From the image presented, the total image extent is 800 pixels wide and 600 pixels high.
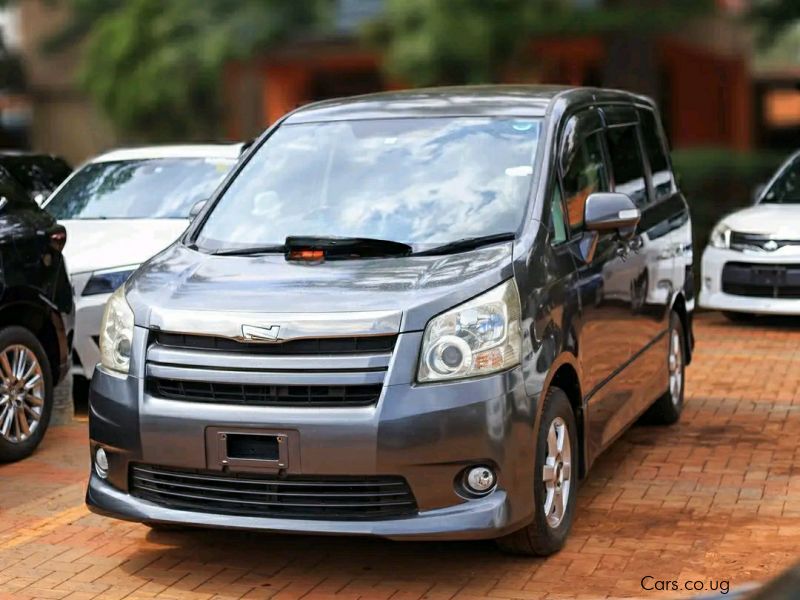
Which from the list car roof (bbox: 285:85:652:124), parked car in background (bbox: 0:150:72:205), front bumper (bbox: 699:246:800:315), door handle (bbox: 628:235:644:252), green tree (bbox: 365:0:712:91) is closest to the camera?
car roof (bbox: 285:85:652:124)

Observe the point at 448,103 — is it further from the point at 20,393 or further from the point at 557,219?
the point at 20,393

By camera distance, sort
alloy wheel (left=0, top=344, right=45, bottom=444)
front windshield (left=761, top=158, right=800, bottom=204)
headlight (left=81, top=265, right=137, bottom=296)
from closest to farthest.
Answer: alloy wheel (left=0, top=344, right=45, bottom=444)
headlight (left=81, top=265, right=137, bottom=296)
front windshield (left=761, top=158, right=800, bottom=204)

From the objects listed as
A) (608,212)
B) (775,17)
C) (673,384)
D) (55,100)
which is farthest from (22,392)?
(55,100)

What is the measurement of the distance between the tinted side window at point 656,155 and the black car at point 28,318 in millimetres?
3428

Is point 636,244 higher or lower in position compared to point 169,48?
higher

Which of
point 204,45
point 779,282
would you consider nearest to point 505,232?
point 779,282

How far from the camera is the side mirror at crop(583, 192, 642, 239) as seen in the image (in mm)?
6332

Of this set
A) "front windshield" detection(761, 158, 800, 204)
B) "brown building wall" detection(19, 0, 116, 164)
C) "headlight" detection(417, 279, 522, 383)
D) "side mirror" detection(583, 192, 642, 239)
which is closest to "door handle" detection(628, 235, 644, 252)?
"side mirror" detection(583, 192, 642, 239)

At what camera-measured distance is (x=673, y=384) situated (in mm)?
8453

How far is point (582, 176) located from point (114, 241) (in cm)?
400

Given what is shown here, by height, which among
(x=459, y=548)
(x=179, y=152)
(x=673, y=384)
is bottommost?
(x=673, y=384)

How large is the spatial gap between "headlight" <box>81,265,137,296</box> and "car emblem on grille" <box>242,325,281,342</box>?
3935mm

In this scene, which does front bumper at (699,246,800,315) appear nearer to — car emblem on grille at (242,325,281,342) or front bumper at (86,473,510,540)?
front bumper at (86,473,510,540)

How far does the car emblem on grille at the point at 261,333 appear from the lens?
5312 millimetres
